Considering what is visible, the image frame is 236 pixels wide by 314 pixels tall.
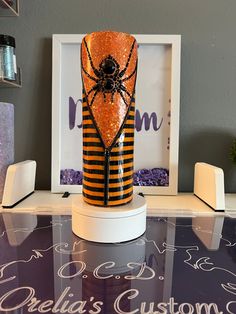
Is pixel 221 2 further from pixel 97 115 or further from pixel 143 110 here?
pixel 97 115

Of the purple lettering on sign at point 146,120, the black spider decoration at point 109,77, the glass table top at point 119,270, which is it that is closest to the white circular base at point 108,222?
the glass table top at point 119,270

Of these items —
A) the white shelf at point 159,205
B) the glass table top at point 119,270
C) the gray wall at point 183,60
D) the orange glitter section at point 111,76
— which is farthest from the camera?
the gray wall at point 183,60

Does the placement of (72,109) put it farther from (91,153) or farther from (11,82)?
(91,153)

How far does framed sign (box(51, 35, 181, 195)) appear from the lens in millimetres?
603

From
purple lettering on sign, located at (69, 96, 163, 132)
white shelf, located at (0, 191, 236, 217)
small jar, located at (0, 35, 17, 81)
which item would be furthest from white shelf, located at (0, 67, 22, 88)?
white shelf, located at (0, 191, 236, 217)

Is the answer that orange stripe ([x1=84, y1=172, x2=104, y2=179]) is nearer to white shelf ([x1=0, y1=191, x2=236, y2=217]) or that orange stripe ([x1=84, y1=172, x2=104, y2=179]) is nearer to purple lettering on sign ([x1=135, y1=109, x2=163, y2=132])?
white shelf ([x1=0, y1=191, x2=236, y2=217])

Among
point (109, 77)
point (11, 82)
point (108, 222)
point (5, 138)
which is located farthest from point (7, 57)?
point (108, 222)

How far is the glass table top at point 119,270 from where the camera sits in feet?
0.87

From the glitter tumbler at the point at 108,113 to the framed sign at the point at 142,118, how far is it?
206 mm

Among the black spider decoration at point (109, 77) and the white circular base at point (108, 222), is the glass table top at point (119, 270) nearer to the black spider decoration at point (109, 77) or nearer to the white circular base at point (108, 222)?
the white circular base at point (108, 222)

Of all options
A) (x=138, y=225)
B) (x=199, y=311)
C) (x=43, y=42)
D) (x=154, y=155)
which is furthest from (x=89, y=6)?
(x=199, y=311)

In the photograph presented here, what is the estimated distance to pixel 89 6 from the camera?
61cm

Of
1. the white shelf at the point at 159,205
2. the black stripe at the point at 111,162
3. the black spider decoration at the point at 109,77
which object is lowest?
the white shelf at the point at 159,205

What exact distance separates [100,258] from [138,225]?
0.26ft
